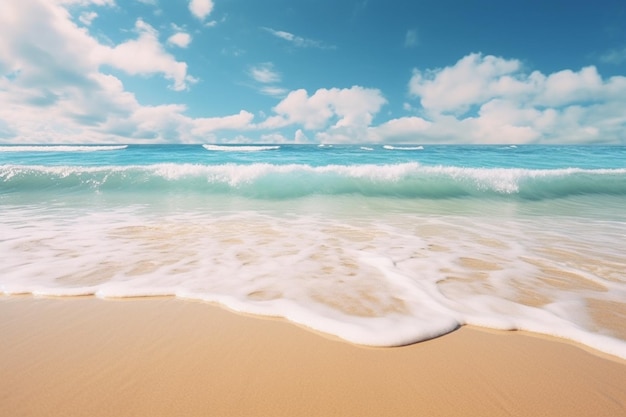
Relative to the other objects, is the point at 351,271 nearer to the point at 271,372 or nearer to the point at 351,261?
the point at 351,261

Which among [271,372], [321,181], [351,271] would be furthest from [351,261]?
[321,181]

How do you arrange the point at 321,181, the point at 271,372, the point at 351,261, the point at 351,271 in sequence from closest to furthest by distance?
A: the point at 271,372
the point at 351,271
the point at 351,261
the point at 321,181

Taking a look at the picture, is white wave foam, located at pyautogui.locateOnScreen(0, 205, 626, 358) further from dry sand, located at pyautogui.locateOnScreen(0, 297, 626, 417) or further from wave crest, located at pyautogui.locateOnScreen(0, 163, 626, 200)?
wave crest, located at pyautogui.locateOnScreen(0, 163, 626, 200)

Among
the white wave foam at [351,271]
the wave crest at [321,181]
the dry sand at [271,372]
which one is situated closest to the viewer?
the dry sand at [271,372]

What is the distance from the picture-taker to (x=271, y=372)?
1603 mm

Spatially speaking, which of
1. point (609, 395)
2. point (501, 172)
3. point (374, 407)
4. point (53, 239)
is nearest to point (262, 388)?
point (374, 407)

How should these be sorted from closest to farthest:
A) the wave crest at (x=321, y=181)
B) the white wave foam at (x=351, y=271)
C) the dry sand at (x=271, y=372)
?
the dry sand at (x=271, y=372), the white wave foam at (x=351, y=271), the wave crest at (x=321, y=181)

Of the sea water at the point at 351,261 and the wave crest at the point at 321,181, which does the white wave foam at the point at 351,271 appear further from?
the wave crest at the point at 321,181

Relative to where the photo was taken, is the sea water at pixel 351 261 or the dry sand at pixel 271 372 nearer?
the dry sand at pixel 271 372

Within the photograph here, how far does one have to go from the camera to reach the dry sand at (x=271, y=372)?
138cm

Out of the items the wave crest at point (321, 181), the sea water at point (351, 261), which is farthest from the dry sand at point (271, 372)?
the wave crest at point (321, 181)

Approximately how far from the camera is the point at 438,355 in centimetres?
178

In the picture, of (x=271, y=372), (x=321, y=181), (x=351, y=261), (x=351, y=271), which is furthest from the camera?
(x=321, y=181)

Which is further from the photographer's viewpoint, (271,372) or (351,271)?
(351,271)
